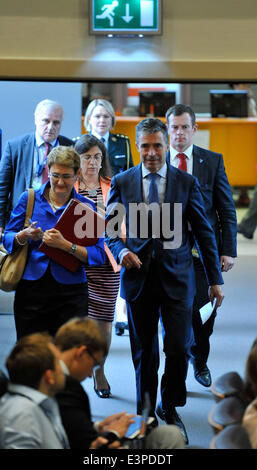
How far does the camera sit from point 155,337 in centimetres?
412

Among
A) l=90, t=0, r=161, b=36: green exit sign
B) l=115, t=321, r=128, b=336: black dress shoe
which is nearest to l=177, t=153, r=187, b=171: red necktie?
l=90, t=0, r=161, b=36: green exit sign

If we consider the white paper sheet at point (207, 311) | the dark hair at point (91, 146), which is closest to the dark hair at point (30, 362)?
the white paper sheet at point (207, 311)

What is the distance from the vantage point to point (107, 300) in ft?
15.8

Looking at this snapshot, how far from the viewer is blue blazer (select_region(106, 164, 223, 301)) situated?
13.1ft

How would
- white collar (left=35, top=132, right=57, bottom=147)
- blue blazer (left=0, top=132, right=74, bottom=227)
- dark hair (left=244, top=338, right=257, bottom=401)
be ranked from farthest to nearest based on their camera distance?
white collar (left=35, top=132, right=57, bottom=147)
blue blazer (left=0, top=132, right=74, bottom=227)
dark hair (left=244, top=338, right=257, bottom=401)

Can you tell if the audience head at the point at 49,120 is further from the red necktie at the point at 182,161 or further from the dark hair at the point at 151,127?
the dark hair at the point at 151,127

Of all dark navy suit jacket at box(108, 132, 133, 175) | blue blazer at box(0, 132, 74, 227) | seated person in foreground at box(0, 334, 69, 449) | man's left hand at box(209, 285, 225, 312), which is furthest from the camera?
dark navy suit jacket at box(108, 132, 133, 175)

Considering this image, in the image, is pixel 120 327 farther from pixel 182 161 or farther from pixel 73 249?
pixel 73 249

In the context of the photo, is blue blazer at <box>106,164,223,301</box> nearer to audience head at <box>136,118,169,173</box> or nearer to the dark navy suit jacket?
audience head at <box>136,118,169,173</box>

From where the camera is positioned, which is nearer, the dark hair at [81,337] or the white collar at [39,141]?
A: the dark hair at [81,337]

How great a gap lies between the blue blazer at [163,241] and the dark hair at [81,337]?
1064mm

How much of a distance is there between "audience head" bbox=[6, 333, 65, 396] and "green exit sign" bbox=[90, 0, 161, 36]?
411 centimetres

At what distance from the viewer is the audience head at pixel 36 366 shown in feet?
8.62

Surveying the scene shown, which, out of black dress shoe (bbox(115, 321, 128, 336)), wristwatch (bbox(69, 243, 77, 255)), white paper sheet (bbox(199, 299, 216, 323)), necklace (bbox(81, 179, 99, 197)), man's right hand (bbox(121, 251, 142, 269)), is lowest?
black dress shoe (bbox(115, 321, 128, 336))
